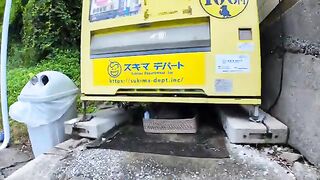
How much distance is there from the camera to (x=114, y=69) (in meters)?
2.62

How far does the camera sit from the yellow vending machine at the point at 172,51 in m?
2.28

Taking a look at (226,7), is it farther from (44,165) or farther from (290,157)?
(44,165)

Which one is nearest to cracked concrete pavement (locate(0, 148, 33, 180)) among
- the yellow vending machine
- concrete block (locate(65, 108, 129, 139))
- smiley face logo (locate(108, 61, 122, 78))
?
concrete block (locate(65, 108, 129, 139))

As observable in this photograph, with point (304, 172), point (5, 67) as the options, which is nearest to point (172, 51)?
point (304, 172)

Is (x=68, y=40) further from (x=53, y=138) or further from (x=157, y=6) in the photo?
(x=157, y=6)

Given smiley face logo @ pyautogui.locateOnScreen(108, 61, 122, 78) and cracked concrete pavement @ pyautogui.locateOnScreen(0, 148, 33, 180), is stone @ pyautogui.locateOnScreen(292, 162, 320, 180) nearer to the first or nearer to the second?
smiley face logo @ pyautogui.locateOnScreen(108, 61, 122, 78)

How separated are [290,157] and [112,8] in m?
1.86

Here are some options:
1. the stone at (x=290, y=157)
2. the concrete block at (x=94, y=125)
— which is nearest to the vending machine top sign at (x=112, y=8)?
the concrete block at (x=94, y=125)

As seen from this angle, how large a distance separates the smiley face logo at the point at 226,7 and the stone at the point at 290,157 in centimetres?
108

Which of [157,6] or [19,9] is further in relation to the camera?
[19,9]

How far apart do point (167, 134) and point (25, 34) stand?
6.47 m

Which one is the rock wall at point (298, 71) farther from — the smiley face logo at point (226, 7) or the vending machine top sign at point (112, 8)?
the vending machine top sign at point (112, 8)

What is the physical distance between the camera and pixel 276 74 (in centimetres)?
271

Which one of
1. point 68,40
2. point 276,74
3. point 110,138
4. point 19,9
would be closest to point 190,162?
point 110,138
